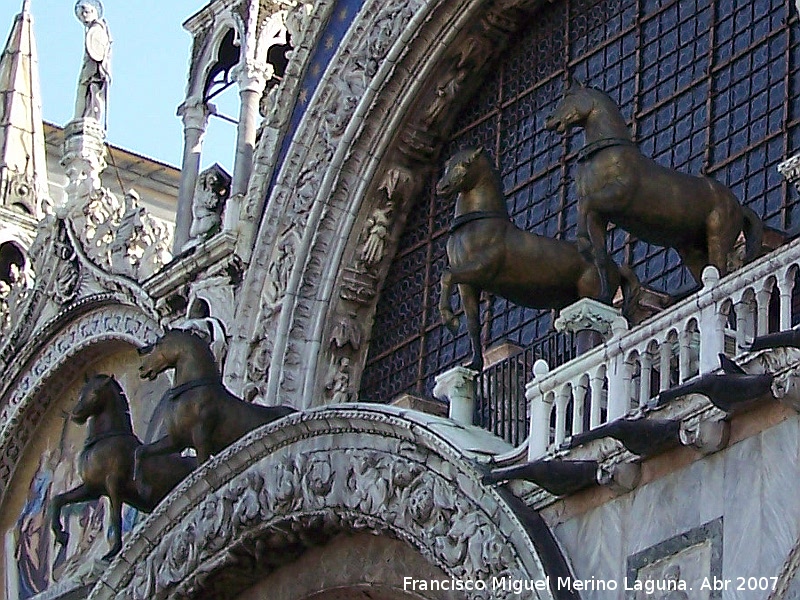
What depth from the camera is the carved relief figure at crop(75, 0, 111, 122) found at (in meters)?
23.7

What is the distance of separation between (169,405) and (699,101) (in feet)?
13.7

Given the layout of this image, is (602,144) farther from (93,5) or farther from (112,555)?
(93,5)

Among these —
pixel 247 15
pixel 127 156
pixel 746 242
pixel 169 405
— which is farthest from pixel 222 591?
pixel 127 156

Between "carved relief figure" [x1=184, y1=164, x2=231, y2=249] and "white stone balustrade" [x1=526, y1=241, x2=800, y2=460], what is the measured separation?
23.4ft

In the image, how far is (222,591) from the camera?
52.8 ft

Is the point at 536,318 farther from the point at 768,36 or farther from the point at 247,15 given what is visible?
the point at 247,15

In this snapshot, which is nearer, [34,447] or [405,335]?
[405,335]

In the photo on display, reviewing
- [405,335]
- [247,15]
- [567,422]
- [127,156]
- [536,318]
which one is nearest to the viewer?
[567,422]

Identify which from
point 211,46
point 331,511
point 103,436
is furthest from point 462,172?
point 211,46

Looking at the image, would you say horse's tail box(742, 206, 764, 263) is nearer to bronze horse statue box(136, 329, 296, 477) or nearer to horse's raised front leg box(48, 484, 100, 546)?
bronze horse statue box(136, 329, 296, 477)

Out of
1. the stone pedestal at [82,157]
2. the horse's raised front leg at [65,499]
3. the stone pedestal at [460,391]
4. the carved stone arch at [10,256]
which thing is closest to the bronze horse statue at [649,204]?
the stone pedestal at [460,391]

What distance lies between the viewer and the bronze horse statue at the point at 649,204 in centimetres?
1413

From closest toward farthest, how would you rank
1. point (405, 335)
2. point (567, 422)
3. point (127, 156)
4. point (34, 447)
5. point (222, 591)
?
point (567, 422), point (222, 591), point (405, 335), point (34, 447), point (127, 156)

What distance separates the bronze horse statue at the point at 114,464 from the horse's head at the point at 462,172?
11.0ft
